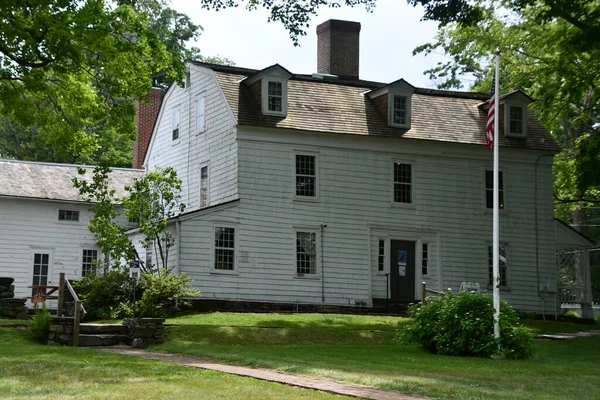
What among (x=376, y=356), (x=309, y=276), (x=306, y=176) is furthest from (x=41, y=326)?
(x=306, y=176)

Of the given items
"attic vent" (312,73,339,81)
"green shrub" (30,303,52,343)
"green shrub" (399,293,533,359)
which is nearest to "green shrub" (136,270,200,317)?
"green shrub" (30,303,52,343)

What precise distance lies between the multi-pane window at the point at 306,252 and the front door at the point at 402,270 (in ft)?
9.19

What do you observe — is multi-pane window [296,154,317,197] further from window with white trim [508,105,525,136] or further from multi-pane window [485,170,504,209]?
window with white trim [508,105,525,136]

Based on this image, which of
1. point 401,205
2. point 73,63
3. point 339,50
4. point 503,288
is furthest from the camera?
point 339,50

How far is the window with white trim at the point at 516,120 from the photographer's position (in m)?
33.3

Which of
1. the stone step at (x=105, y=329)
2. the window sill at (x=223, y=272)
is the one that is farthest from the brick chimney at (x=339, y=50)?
the stone step at (x=105, y=329)

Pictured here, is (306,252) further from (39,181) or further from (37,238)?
(39,181)

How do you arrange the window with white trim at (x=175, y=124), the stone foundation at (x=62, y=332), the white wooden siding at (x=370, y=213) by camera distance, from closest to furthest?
the stone foundation at (x=62, y=332)
the white wooden siding at (x=370, y=213)
the window with white trim at (x=175, y=124)

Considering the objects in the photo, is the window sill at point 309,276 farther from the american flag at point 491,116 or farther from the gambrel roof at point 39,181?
the american flag at point 491,116

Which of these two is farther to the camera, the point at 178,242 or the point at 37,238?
the point at 37,238

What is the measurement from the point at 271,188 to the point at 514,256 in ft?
30.6

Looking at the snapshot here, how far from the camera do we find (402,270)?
103 feet

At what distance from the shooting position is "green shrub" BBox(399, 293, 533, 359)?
1838cm

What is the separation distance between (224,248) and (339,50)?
10.3 metres
